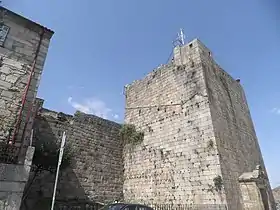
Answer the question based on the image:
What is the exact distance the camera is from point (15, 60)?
24.6ft

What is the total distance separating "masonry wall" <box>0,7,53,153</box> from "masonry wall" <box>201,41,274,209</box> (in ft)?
26.2

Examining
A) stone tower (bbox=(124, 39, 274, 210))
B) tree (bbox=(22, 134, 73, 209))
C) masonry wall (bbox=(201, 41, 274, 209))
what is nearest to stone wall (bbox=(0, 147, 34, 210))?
tree (bbox=(22, 134, 73, 209))

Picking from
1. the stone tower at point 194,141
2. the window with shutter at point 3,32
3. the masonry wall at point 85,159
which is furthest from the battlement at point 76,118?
the window with shutter at point 3,32

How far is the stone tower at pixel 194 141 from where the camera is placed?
980 centimetres

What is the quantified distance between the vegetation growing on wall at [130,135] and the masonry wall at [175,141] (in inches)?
13.1

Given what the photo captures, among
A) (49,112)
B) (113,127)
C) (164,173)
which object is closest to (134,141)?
(113,127)

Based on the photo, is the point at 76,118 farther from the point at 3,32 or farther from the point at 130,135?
the point at 3,32

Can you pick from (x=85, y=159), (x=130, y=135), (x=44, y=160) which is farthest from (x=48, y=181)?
(x=130, y=135)

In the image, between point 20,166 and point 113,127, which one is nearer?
point 20,166

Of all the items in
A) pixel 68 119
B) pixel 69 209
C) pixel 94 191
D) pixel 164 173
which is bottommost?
pixel 69 209

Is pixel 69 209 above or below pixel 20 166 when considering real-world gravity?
below

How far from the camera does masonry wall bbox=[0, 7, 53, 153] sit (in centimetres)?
690

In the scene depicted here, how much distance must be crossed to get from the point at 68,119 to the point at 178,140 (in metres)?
6.33

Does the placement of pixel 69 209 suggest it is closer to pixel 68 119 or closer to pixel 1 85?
pixel 68 119
